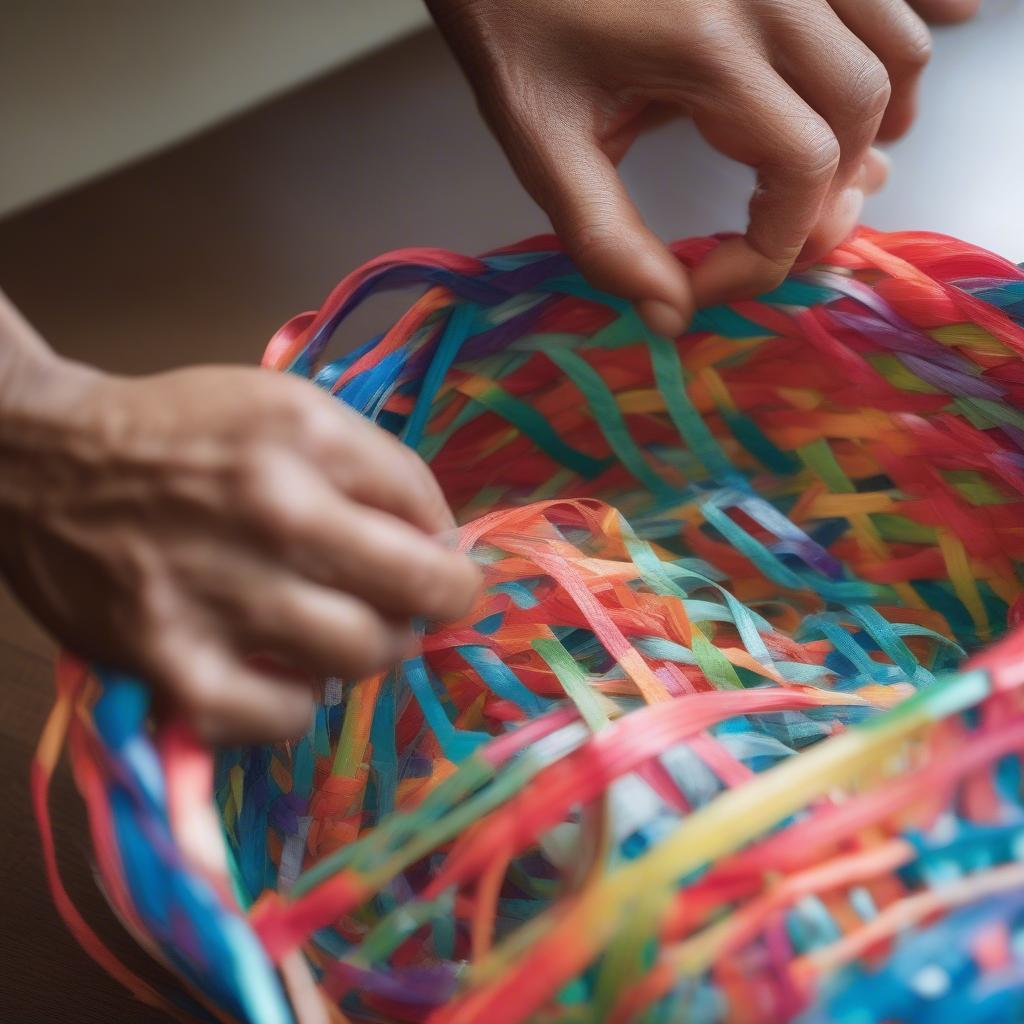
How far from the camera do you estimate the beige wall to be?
54cm

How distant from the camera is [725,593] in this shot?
0.34m

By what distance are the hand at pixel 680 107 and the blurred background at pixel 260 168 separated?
0.12 m

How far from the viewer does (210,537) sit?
0.20m

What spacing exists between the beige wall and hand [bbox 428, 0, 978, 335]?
0.23 m

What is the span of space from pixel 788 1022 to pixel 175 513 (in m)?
0.16

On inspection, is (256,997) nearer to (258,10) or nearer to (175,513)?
(175,513)

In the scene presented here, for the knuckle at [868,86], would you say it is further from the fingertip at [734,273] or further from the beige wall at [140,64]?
the beige wall at [140,64]

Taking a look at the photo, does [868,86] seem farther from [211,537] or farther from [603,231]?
[211,537]

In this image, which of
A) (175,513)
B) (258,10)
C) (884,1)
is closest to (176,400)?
(175,513)

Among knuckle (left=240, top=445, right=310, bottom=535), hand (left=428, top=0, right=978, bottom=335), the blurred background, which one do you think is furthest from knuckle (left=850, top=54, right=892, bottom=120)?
knuckle (left=240, top=445, right=310, bottom=535)

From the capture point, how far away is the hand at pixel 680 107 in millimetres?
314

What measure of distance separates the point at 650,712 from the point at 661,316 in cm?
14

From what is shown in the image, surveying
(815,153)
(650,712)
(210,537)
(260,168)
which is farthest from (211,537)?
(260,168)

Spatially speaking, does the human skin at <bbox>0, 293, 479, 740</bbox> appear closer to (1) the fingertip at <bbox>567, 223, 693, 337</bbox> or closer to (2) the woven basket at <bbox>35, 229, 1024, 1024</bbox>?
(2) the woven basket at <bbox>35, 229, 1024, 1024</bbox>
